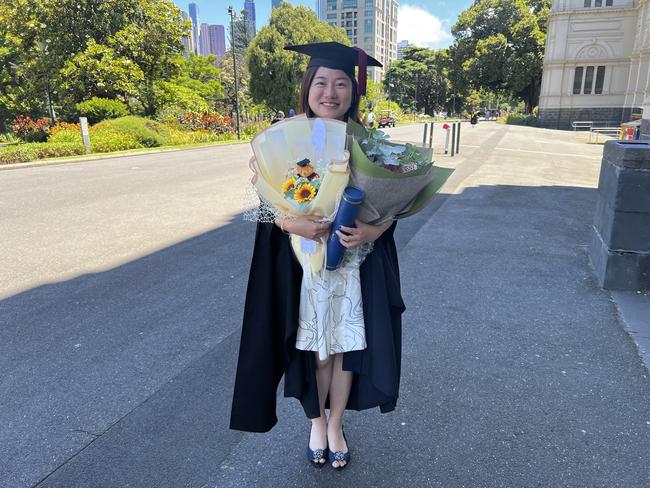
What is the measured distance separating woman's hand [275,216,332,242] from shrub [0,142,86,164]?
61.2ft

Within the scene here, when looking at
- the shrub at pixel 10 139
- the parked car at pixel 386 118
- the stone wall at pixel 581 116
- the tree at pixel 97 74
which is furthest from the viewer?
the parked car at pixel 386 118

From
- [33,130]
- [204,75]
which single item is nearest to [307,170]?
[33,130]

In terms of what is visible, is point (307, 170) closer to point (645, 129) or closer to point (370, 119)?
point (370, 119)

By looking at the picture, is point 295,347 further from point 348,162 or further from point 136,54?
point 136,54

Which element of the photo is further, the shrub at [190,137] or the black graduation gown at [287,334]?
the shrub at [190,137]

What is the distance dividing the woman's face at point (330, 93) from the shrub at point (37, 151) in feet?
60.9

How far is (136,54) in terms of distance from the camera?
26156 mm

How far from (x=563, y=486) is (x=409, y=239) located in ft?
14.4

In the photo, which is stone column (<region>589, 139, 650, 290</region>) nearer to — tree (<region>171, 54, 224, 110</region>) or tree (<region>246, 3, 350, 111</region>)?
tree (<region>246, 3, 350, 111</region>)

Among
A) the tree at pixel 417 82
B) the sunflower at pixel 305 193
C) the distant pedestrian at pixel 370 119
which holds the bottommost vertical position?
the sunflower at pixel 305 193

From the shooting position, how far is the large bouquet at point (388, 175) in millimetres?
1837

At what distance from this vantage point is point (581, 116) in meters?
42.0

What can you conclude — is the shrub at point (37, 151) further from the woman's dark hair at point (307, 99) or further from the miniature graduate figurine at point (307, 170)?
the miniature graduate figurine at point (307, 170)

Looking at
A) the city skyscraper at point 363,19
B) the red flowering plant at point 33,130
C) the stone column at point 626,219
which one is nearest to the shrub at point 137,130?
the red flowering plant at point 33,130
